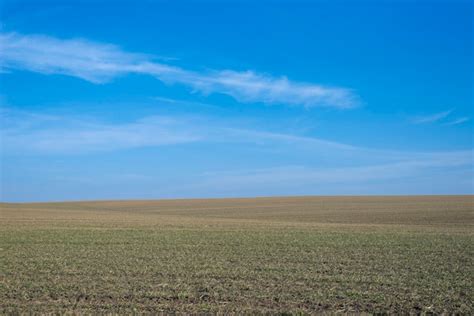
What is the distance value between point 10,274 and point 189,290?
6.59m

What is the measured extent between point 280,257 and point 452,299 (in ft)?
26.1

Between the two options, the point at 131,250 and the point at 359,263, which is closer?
the point at 359,263

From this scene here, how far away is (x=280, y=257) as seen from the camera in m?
19.1

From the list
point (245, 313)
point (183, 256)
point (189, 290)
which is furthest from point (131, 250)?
point (245, 313)

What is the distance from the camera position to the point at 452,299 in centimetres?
1209

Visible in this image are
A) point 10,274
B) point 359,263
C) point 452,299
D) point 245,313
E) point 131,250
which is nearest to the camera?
point 245,313

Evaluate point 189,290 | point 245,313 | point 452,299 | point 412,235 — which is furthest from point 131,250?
point 412,235

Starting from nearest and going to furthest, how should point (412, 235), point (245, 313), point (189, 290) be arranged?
point (245, 313)
point (189, 290)
point (412, 235)

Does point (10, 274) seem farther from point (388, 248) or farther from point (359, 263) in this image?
point (388, 248)

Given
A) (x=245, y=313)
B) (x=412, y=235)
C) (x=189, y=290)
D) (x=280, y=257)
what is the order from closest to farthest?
(x=245, y=313), (x=189, y=290), (x=280, y=257), (x=412, y=235)

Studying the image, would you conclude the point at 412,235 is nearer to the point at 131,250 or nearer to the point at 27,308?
the point at 131,250

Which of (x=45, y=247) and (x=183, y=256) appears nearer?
(x=183, y=256)

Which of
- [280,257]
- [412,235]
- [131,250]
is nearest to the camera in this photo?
[280,257]

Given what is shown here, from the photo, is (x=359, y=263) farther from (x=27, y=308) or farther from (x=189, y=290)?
(x=27, y=308)
